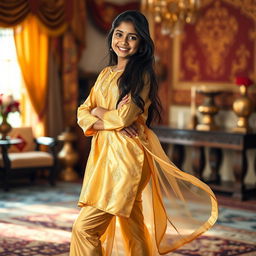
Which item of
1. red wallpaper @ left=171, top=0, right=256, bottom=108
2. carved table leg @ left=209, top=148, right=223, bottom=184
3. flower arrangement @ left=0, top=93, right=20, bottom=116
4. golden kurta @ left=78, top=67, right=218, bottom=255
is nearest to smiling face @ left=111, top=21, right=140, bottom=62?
golden kurta @ left=78, top=67, right=218, bottom=255

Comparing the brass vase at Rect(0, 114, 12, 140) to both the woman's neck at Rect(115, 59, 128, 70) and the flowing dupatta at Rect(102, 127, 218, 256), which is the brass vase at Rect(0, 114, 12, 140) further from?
the woman's neck at Rect(115, 59, 128, 70)

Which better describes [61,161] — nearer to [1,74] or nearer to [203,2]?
[1,74]

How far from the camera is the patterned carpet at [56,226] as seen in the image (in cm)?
433

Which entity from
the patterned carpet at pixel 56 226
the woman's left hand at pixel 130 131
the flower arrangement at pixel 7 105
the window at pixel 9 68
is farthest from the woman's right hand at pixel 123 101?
the window at pixel 9 68

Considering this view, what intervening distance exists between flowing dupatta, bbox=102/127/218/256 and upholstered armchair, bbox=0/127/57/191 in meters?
3.68

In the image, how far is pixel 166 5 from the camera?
638 cm

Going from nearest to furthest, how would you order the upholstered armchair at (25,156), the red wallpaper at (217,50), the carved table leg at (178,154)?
the upholstered armchair at (25,156)
the red wallpaper at (217,50)
the carved table leg at (178,154)

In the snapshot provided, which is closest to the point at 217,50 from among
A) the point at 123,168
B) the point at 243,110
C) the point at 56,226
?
the point at 243,110

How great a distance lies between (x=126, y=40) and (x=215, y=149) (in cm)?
450

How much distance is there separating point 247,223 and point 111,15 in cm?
394

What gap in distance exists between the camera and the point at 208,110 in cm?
707

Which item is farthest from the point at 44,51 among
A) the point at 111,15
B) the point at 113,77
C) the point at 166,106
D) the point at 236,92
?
the point at 113,77

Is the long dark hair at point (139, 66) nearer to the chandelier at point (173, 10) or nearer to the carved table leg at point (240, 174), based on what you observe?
the chandelier at point (173, 10)

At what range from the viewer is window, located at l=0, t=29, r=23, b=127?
295 inches
